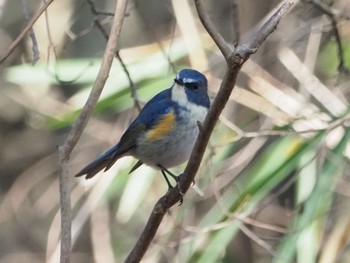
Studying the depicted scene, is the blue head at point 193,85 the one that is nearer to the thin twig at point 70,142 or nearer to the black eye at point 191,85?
the black eye at point 191,85

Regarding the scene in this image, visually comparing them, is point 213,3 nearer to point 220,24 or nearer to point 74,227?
point 220,24

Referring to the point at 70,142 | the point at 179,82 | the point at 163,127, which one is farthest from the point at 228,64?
the point at 163,127

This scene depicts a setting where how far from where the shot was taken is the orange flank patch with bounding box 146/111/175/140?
11.5ft

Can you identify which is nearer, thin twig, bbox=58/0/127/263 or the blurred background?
thin twig, bbox=58/0/127/263

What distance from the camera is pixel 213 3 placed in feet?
20.0

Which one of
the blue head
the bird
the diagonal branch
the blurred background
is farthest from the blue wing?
the diagonal branch

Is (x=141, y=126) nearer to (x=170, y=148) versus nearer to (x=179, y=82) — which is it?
(x=170, y=148)

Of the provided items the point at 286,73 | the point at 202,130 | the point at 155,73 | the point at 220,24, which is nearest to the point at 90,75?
the point at 155,73

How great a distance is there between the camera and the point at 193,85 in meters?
3.47

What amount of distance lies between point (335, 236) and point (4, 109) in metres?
3.50

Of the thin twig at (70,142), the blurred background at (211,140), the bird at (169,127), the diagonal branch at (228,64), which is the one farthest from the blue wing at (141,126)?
the thin twig at (70,142)

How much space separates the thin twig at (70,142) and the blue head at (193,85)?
3.15 feet

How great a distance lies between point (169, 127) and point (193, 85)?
19 cm

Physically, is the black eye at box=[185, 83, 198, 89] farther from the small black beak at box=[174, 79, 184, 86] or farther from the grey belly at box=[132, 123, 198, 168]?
the grey belly at box=[132, 123, 198, 168]
